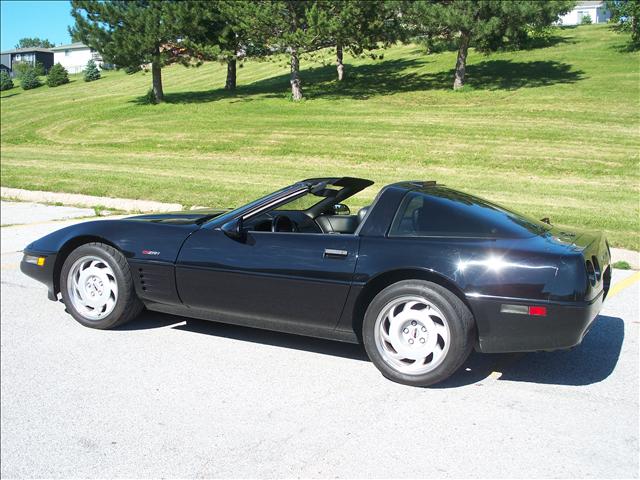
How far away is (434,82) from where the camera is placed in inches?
1240

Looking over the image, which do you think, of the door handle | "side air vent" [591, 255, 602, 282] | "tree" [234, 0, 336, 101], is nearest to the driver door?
the door handle

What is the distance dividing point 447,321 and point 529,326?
45 centimetres

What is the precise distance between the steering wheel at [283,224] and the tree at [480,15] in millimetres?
23318

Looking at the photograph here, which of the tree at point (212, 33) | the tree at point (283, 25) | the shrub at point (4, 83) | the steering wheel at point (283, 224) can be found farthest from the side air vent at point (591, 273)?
the shrub at point (4, 83)

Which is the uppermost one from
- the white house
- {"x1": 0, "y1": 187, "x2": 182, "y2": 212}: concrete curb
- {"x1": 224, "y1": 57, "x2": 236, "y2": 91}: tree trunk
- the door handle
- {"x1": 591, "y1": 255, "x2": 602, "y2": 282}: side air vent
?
the white house

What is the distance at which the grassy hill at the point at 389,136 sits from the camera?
42.6ft

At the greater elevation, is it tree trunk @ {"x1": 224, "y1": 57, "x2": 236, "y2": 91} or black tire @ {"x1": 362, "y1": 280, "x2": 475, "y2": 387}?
tree trunk @ {"x1": 224, "y1": 57, "x2": 236, "y2": 91}

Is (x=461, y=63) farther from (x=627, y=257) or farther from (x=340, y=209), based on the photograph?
(x=340, y=209)

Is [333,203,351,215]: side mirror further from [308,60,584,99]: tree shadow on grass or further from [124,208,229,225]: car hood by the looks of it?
[308,60,584,99]: tree shadow on grass

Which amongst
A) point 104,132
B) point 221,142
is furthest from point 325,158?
point 104,132

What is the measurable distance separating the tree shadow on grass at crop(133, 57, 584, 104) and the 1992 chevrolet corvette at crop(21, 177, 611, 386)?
82.0 feet

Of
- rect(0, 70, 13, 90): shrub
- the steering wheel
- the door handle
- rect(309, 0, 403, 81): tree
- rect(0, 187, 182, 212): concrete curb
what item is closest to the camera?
the door handle

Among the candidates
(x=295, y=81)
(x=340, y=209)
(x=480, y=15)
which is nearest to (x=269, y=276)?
(x=340, y=209)

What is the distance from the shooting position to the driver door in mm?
4133
